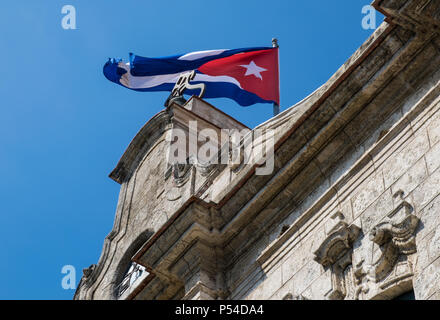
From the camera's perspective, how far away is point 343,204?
11.3 m

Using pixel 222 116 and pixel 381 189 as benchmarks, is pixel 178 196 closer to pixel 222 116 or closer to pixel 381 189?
pixel 222 116

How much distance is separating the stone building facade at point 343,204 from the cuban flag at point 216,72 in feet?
18.6

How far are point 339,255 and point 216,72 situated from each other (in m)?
10.6

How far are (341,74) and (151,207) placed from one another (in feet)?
22.0

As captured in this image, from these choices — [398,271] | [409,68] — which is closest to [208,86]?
[409,68]

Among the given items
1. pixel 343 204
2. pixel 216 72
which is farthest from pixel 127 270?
pixel 343 204

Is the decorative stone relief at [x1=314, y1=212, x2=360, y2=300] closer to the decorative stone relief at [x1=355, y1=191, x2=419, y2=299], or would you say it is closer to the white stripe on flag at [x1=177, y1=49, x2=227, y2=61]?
the decorative stone relief at [x1=355, y1=191, x2=419, y2=299]

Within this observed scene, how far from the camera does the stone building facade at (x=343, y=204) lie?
Answer: 10109mm

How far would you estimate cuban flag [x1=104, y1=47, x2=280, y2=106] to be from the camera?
66.6 feet

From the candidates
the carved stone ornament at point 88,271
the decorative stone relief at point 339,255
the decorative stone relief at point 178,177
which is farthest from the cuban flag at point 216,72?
the decorative stone relief at point 339,255

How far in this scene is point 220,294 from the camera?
1257cm

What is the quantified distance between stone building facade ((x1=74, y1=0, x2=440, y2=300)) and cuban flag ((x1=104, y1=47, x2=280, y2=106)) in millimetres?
5668

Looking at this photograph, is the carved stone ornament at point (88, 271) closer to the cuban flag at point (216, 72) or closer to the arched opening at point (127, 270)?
the arched opening at point (127, 270)

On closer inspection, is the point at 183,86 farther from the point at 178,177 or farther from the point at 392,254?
the point at 392,254
